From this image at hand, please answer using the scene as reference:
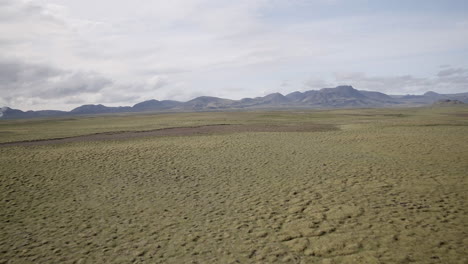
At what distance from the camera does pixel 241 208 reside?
12.0 m

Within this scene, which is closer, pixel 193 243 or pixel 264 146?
pixel 193 243

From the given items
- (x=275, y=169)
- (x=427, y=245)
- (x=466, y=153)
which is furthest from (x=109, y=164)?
(x=466, y=153)

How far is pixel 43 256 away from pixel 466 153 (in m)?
27.6

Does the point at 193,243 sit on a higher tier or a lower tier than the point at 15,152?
lower

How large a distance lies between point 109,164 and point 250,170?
11.7 meters

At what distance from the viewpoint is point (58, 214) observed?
1209 centimetres

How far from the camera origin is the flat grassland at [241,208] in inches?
334

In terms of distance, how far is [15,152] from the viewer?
2791 cm

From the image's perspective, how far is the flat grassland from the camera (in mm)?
8484

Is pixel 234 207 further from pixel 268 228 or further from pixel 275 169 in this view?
pixel 275 169

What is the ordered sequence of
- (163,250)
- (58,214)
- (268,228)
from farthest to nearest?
(58,214), (268,228), (163,250)

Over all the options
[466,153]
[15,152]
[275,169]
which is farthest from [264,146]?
[15,152]

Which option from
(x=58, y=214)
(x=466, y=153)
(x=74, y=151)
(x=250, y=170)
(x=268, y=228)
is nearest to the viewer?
(x=268, y=228)

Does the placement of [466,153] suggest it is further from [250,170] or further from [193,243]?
[193,243]
